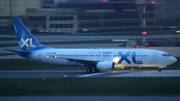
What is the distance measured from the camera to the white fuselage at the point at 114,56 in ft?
87.4

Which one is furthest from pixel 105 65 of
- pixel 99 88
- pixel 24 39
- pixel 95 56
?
pixel 24 39

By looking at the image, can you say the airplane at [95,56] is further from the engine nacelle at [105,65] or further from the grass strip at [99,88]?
the grass strip at [99,88]

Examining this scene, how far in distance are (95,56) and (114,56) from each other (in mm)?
2140

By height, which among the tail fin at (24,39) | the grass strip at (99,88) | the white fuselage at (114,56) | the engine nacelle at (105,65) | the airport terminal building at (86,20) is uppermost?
the airport terminal building at (86,20)

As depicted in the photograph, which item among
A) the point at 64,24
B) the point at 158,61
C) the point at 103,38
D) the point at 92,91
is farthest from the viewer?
the point at 64,24

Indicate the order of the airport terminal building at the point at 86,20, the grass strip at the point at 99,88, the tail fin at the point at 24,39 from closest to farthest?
the grass strip at the point at 99,88 < the tail fin at the point at 24,39 < the airport terminal building at the point at 86,20

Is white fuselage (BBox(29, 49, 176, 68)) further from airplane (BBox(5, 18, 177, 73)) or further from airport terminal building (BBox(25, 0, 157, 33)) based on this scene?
airport terminal building (BBox(25, 0, 157, 33))

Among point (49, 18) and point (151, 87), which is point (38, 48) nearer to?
point (151, 87)

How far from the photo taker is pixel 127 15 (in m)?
71.6

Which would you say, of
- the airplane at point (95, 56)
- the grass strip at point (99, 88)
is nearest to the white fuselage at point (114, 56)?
the airplane at point (95, 56)

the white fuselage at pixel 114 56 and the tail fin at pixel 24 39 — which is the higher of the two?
the tail fin at pixel 24 39

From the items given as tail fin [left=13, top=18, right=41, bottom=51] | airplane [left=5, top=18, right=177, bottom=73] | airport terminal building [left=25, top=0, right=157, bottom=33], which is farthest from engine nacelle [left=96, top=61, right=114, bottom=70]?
airport terminal building [left=25, top=0, right=157, bottom=33]

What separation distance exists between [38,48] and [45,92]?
13680 mm

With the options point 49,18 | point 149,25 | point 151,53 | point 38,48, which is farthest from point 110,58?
point 49,18
